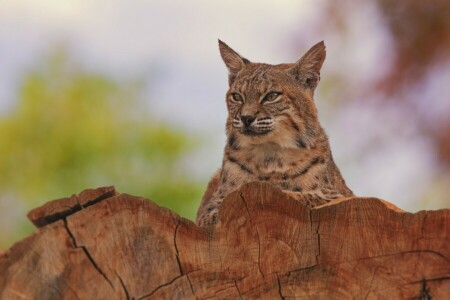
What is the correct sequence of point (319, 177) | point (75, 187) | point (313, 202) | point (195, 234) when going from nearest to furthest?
point (195, 234)
point (313, 202)
point (319, 177)
point (75, 187)

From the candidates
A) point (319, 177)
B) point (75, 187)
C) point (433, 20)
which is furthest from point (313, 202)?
point (75, 187)

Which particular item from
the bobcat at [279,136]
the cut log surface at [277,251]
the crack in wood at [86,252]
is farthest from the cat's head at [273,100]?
the crack in wood at [86,252]

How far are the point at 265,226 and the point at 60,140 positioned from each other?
891cm

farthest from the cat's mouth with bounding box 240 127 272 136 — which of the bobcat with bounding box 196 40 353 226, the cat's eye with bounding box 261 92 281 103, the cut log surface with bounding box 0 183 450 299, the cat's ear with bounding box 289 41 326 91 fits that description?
the cut log surface with bounding box 0 183 450 299

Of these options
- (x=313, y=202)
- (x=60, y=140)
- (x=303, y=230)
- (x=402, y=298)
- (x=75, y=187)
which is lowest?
(x=402, y=298)

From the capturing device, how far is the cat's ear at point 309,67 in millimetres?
6483

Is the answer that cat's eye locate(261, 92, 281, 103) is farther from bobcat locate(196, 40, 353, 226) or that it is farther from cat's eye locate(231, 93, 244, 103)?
cat's eye locate(231, 93, 244, 103)

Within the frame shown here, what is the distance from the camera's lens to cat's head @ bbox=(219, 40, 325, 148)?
6.17 metres

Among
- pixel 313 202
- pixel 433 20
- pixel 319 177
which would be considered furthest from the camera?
pixel 433 20

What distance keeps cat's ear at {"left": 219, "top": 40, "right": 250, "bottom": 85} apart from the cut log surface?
221 centimetres

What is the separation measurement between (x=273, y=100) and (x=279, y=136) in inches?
11.5

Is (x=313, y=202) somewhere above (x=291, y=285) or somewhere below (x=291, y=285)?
above

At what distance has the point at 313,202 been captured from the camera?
18.9 feet

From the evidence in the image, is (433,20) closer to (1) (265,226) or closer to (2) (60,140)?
(2) (60,140)
